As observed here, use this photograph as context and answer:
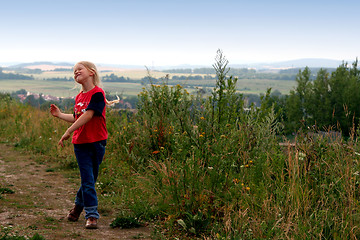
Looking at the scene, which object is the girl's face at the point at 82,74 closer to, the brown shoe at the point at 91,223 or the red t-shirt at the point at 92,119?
the red t-shirt at the point at 92,119

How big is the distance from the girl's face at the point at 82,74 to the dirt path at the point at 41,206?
5.72 feet

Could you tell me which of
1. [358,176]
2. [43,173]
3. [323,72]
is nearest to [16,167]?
[43,173]

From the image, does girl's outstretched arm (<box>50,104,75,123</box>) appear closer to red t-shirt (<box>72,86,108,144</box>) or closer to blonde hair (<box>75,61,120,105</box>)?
red t-shirt (<box>72,86,108,144</box>)

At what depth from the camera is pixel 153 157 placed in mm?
6223

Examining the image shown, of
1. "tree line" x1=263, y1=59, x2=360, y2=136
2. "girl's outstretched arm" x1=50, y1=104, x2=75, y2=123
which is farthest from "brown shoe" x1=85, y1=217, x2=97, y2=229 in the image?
"tree line" x1=263, y1=59, x2=360, y2=136

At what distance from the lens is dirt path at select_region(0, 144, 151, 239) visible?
156 inches

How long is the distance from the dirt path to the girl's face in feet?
5.72

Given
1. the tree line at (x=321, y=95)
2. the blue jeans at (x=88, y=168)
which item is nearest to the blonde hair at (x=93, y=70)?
the blue jeans at (x=88, y=168)

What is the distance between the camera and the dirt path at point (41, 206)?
13.0 feet

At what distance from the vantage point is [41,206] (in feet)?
16.4

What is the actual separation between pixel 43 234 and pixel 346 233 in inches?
121

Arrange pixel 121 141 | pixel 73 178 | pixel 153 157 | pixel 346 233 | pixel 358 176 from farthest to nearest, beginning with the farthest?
pixel 121 141, pixel 73 178, pixel 153 157, pixel 358 176, pixel 346 233

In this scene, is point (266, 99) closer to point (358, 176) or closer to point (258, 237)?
point (358, 176)

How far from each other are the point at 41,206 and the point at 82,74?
2087 millimetres
